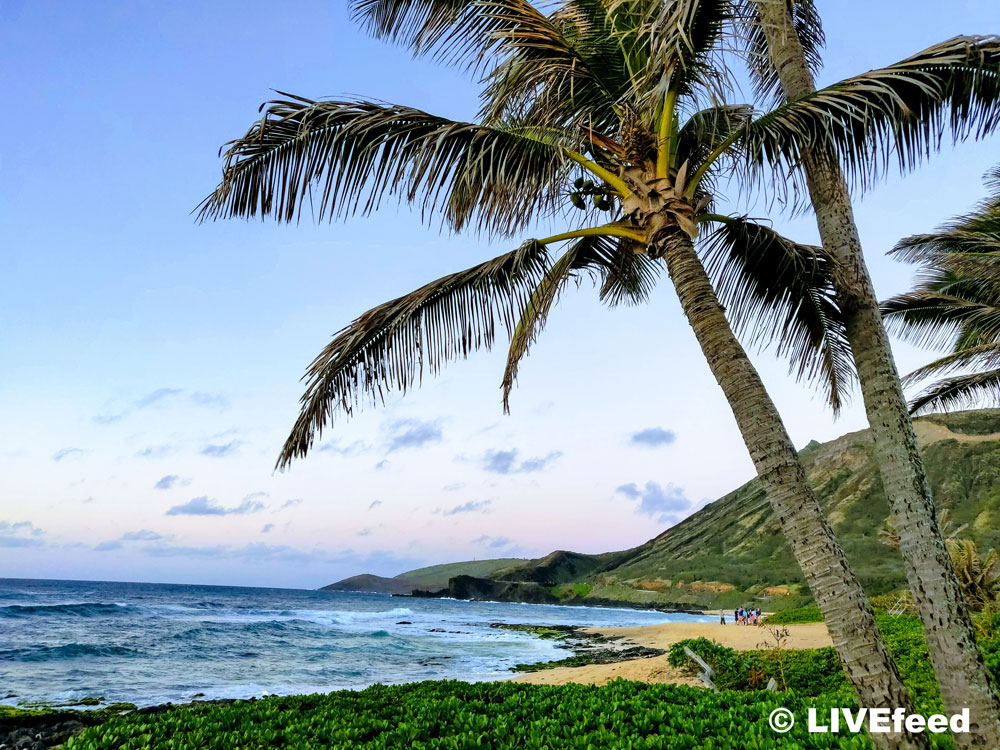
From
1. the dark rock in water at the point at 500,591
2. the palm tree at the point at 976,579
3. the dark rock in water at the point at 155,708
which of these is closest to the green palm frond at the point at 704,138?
the palm tree at the point at 976,579

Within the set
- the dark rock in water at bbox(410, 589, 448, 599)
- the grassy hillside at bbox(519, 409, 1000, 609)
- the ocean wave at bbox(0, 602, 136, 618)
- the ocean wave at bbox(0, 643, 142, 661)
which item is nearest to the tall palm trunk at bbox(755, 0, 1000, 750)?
the ocean wave at bbox(0, 643, 142, 661)

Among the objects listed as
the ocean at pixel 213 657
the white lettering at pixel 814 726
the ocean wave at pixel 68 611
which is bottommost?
the ocean wave at pixel 68 611

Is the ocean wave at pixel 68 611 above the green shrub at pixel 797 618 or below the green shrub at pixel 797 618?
below

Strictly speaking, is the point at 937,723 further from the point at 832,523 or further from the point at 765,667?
the point at 832,523

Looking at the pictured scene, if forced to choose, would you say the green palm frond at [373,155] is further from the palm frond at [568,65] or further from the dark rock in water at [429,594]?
the dark rock in water at [429,594]

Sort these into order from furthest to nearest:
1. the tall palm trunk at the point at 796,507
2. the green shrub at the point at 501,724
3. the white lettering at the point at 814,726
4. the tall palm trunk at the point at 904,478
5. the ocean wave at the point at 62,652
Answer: the ocean wave at the point at 62,652, the green shrub at the point at 501,724, the white lettering at the point at 814,726, the tall palm trunk at the point at 904,478, the tall palm trunk at the point at 796,507

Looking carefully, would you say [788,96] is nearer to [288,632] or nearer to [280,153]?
[280,153]

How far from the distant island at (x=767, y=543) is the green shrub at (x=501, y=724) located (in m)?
47.7

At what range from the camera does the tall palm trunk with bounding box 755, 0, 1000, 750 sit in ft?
11.9

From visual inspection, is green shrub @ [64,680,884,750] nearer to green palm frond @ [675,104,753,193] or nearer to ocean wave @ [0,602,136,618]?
green palm frond @ [675,104,753,193]
